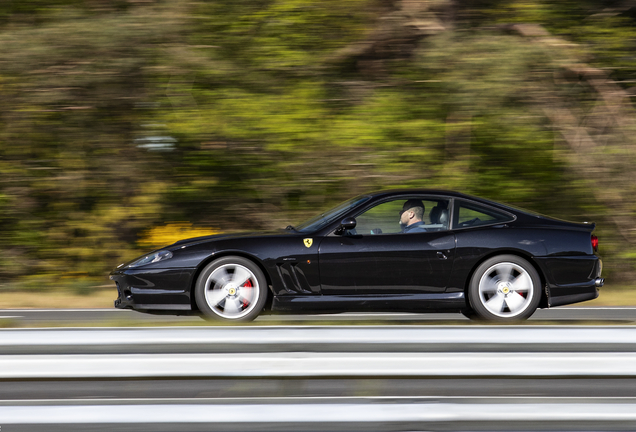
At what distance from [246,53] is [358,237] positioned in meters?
6.53

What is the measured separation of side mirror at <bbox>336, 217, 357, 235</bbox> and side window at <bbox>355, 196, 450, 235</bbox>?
14 centimetres

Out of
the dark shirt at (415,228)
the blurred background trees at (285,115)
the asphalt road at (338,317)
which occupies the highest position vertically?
the blurred background trees at (285,115)

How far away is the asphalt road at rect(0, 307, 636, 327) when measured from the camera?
5984 millimetres

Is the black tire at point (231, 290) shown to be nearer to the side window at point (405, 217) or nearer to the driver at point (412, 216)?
the side window at point (405, 217)

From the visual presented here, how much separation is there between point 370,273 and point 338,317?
0.67m

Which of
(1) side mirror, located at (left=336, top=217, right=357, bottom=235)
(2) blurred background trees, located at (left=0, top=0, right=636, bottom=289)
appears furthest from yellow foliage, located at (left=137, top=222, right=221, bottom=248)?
(1) side mirror, located at (left=336, top=217, right=357, bottom=235)

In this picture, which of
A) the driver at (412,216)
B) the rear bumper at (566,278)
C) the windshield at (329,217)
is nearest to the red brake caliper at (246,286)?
the windshield at (329,217)

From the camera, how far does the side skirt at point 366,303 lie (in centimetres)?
600

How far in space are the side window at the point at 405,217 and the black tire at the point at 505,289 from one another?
529 mm

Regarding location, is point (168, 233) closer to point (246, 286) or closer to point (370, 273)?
point (246, 286)

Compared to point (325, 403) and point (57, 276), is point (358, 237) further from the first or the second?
point (57, 276)

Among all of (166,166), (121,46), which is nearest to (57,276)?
(166,166)

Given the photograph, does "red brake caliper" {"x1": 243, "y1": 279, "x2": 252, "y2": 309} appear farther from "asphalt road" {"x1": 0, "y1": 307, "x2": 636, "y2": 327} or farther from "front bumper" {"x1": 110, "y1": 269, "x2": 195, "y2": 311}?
"front bumper" {"x1": 110, "y1": 269, "x2": 195, "y2": 311}

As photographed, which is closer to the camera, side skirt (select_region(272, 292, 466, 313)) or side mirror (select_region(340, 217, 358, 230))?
side skirt (select_region(272, 292, 466, 313))
